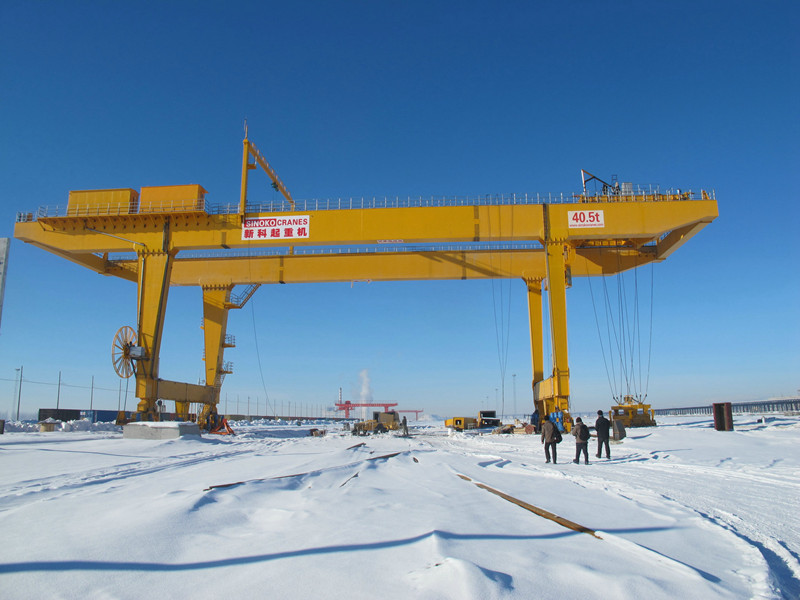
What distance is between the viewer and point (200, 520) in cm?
396

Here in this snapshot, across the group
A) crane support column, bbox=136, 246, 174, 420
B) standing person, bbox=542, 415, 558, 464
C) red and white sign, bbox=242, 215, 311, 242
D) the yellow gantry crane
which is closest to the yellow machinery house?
the yellow gantry crane

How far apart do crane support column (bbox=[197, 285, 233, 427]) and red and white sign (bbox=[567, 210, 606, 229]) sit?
59.9 feet

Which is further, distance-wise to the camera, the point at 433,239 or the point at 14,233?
the point at 14,233

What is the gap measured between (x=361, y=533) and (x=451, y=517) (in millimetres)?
939

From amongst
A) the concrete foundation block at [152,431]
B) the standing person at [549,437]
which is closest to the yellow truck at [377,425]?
the concrete foundation block at [152,431]

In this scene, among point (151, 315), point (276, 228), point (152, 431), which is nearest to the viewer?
point (152, 431)

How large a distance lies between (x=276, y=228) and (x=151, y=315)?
22.7ft

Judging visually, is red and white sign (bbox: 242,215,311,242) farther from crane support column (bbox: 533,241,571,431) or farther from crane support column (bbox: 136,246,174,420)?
crane support column (bbox: 533,241,571,431)

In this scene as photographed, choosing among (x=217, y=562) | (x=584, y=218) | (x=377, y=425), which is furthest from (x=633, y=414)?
(x=217, y=562)

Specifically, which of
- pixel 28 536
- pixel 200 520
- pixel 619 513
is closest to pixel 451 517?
pixel 619 513

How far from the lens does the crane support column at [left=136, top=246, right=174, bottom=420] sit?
21750 mm

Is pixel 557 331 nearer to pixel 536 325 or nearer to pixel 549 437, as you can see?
pixel 536 325

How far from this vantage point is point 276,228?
851 inches

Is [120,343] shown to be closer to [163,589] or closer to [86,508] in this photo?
[86,508]
